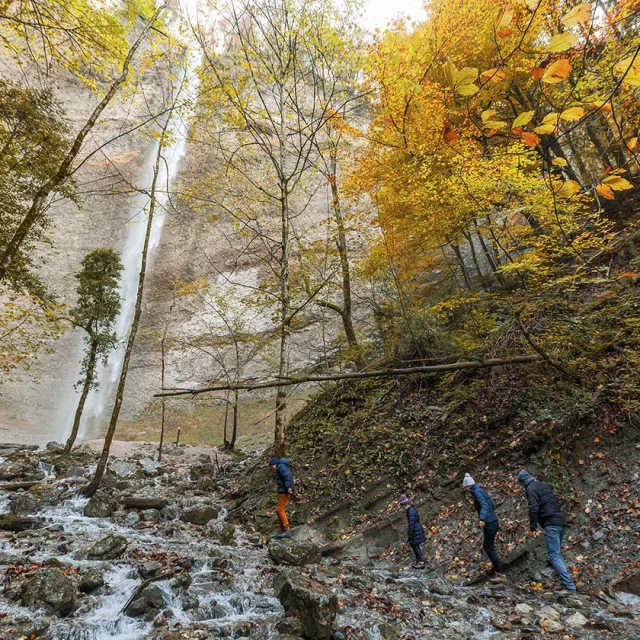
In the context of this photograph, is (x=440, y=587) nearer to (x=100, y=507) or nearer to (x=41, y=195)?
(x=100, y=507)

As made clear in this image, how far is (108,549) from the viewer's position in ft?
19.7

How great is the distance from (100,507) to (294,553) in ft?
16.5

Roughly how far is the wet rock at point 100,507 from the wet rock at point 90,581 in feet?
12.2

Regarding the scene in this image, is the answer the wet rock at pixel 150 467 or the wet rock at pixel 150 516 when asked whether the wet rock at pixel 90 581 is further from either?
the wet rock at pixel 150 467

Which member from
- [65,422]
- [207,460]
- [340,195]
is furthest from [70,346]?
[340,195]

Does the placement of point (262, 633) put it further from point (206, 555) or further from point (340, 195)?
point (340, 195)

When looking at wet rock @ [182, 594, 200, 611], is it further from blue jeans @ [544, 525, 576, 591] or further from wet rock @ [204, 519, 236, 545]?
blue jeans @ [544, 525, 576, 591]

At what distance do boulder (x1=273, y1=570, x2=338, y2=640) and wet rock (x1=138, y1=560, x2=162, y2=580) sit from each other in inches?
74.2

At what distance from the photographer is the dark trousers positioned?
5.36 meters

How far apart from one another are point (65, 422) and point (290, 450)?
24.7 m

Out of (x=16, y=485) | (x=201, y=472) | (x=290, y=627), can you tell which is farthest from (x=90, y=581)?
(x=201, y=472)

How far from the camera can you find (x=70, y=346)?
32281 millimetres

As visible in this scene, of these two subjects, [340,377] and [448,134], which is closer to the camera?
[448,134]

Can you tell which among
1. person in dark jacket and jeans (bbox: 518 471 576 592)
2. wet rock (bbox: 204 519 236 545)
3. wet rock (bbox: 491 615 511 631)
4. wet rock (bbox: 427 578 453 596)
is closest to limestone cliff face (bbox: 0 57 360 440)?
wet rock (bbox: 204 519 236 545)
